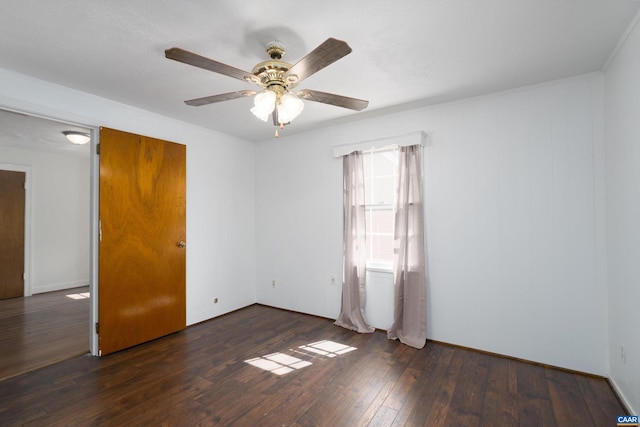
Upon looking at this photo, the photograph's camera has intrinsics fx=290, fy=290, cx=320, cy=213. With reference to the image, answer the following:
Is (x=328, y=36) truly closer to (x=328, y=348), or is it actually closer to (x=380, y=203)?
(x=380, y=203)

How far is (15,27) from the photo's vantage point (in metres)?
1.81

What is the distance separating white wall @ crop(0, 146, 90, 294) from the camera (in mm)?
5109

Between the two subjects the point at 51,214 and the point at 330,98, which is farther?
the point at 51,214

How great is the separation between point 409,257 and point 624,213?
1699 millimetres

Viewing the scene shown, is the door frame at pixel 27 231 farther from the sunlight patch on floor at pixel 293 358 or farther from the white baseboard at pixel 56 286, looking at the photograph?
the sunlight patch on floor at pixel 293 358

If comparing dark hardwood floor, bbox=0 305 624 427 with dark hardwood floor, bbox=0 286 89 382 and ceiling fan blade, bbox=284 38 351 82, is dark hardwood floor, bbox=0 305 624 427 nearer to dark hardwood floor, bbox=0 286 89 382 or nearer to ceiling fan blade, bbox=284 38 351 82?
dark hardwood floor, bbox=0 286 89 382

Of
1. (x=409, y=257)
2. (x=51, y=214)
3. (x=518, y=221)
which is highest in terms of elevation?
(x=51, y=214)

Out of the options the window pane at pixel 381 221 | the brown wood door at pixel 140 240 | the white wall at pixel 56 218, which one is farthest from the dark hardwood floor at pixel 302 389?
the white wall at pixel 56 218

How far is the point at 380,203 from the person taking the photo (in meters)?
3.53

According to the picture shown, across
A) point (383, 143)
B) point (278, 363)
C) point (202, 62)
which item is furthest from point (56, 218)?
point (383, 143)

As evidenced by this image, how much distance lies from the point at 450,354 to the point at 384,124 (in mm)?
2574

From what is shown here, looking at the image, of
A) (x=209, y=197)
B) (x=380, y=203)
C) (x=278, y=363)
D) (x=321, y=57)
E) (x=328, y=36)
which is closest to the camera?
(x=321, y=57)

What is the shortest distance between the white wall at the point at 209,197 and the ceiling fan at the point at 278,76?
1.53 m

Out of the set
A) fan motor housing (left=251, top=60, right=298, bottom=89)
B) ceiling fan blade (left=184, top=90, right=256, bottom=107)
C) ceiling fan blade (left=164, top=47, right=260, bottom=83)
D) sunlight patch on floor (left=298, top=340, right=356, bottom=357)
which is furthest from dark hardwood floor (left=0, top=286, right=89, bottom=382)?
fan motor housing (left=251, top=60, right=298, bottom=89)
